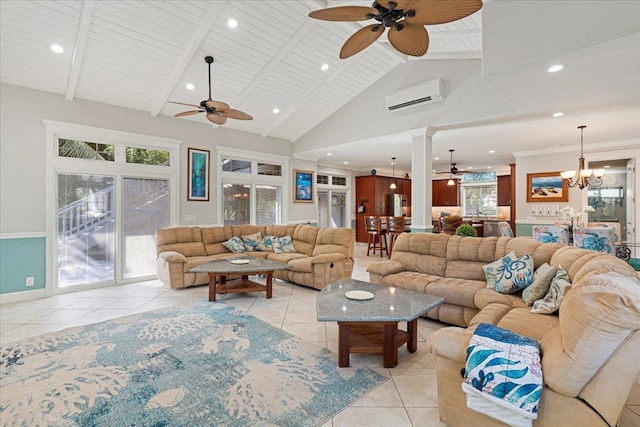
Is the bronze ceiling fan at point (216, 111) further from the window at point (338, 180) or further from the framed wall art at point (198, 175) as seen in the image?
the window at point (338, 180)

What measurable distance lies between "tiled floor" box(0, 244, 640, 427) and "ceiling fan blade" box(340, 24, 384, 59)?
272cm

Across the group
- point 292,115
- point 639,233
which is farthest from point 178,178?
point 639,233

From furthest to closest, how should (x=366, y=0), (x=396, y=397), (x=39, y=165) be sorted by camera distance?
(x=39, y=165)
(x=366, y=0)
(x=396, y=397)

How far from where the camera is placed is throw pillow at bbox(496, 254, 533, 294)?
2920 millimetres

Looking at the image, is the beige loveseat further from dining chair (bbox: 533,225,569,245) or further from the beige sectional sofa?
dining chair (bbox: 533,225,569,245)

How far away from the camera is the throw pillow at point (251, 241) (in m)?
6.00

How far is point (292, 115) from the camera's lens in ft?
21.5

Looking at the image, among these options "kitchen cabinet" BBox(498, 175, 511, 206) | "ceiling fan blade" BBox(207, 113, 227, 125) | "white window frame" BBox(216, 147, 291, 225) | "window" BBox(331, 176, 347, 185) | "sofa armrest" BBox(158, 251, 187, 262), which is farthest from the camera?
"kitchen cabinet" BBox(498, 175, 511, 206)

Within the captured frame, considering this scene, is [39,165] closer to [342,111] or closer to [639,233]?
[342,111]

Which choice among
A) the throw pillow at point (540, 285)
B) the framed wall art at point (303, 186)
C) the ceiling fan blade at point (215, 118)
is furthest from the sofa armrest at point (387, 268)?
the framed wall art at point (303, 186)

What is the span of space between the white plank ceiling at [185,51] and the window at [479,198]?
716cm

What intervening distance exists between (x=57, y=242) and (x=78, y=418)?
12.8ft

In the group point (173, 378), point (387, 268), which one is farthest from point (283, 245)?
point (173, 378)

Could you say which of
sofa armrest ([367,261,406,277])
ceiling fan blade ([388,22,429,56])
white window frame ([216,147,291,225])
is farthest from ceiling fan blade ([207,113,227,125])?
sofa armrest ([367,261,406,277])
